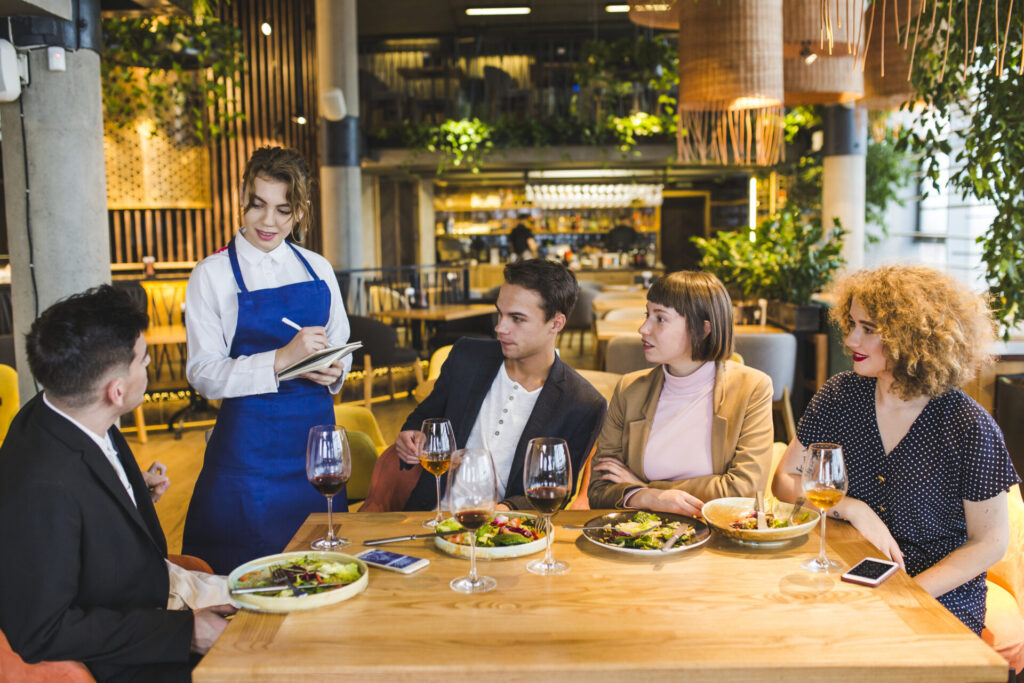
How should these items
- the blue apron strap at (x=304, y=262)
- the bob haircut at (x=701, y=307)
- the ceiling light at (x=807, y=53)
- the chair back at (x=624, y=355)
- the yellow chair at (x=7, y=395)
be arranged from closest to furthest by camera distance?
the bob haircut at (x=701, y=307)
the blue apron strap at (x=304, y=262)
the yellow chair at (x=7, y=395)
the ceiling light at (x=807, y=53)
the chair back at (x=624, y=355)

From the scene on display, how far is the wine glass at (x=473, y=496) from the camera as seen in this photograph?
162 cm

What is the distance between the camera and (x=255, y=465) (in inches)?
97.1

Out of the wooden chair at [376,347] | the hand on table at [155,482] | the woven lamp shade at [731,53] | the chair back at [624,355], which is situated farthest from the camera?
the wooden chair at [376,347]

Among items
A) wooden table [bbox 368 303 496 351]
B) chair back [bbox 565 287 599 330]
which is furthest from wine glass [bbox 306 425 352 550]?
chair back [bbox 565 287 599 330]

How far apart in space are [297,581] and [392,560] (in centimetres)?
22

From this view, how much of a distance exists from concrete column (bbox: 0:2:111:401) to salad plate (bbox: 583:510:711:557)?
2.99 metres

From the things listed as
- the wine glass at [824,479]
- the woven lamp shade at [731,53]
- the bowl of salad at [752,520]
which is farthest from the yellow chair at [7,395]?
the woven lamp shade at [731,53]

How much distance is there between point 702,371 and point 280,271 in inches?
50.5

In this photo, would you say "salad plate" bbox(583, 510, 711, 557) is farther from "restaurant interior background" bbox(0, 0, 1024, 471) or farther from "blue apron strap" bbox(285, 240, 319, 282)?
"restaurant interior background" bbox(0, 0, 1024, 471)

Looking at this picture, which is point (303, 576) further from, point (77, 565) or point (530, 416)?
point (530, 416)

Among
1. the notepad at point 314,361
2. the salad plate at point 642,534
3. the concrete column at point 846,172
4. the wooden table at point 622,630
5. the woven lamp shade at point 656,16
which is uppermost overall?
the woven lamp shade at point 656,16

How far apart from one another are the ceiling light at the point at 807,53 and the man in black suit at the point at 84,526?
3.85m

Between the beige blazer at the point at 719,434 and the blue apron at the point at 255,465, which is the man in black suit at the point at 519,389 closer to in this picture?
the beige blazer at the point at 719,434

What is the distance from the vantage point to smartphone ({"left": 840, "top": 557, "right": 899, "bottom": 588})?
5.35 ft
